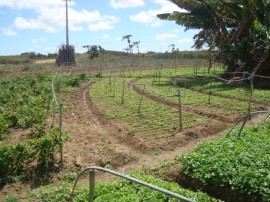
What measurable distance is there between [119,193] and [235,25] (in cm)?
2398

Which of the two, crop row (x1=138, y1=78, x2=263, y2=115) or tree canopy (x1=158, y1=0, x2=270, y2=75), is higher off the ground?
tree canopy (x1=158, y1=0, x2=270, y2=75)

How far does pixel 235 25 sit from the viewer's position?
26797 mm

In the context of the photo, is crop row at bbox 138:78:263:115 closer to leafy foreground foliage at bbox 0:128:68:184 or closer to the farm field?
the farm field

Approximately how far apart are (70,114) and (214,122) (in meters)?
6.69

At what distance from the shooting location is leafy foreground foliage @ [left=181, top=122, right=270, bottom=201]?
6.16 metres

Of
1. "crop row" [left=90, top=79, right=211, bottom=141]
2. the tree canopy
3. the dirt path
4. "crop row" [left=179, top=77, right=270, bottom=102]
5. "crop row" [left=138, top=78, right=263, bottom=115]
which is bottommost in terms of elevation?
the dirt path

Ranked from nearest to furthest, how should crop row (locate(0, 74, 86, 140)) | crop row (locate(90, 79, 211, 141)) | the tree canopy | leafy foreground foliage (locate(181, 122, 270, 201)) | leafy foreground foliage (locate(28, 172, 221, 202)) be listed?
leafy foreground foliage (locate(28, 172, 221, 202)) → leafy foreground foliage (locate(181, 122, 270, 201)) → crop row (locate(90, 79, 211, 141)) → crop row (locate(0, 74, 86, 140)) → the tree canopy

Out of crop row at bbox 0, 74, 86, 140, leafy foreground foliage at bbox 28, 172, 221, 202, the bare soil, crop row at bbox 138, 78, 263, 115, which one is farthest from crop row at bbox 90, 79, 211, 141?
leafy foreground foliage at bbox 28, 172, 221, 202

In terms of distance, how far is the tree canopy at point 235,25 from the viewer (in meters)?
21.2

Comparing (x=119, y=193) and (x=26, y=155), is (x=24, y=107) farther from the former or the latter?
(x=119, y=193)

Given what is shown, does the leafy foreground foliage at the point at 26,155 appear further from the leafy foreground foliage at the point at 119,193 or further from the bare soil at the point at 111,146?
the leafy foreground foliage at the point at 119,193

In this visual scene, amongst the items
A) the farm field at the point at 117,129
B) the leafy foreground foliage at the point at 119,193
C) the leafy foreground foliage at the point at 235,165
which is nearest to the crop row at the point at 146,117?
the farm field at the point at 117,129

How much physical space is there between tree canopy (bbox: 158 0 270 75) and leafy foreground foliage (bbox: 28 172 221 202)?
651 inches

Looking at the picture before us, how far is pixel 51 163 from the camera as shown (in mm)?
8617
